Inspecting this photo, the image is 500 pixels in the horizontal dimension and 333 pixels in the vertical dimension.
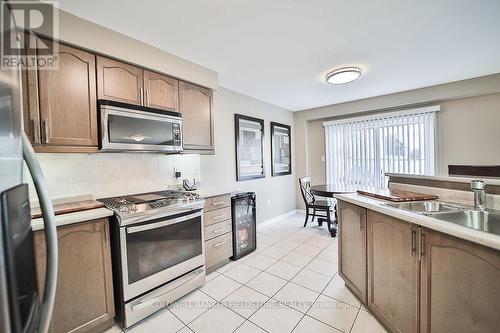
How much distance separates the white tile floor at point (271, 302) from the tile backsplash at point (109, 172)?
4.02ft

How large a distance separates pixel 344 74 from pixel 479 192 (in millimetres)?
1934

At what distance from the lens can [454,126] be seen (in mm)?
3559

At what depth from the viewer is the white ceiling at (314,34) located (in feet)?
5.44

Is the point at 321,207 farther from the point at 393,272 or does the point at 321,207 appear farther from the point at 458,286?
the point at 458,286

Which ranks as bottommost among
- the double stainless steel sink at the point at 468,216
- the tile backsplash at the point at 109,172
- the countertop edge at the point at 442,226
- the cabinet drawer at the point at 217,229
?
the cabinet drawer at the point at 217,229

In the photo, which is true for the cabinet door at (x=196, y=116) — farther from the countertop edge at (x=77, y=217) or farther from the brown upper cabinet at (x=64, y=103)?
the countertop edge at (x=77, y=217)

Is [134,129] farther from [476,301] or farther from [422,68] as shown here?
[422,68]

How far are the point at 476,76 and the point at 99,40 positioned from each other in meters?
4.84

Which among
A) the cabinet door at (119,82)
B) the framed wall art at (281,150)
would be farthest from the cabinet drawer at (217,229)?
the framed wall art at (281,150)

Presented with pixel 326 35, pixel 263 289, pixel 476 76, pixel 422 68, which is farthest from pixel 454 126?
pixel 263 289

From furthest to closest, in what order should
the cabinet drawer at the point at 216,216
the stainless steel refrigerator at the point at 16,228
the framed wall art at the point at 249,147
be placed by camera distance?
the framed wall art at the point at 249,147 < the cabinet drawer at the point at 216,216 < the stainless steel refrigerator at the point at 16,228

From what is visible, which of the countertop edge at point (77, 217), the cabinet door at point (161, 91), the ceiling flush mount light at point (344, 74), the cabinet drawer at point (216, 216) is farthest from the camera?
the ceiling flush mount light at point (344, 74)

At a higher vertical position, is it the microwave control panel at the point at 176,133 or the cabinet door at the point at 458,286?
the microwave control panel at the point at 176,133

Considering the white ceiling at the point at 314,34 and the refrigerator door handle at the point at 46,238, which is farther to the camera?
the white ceiling at the point at 314,34
